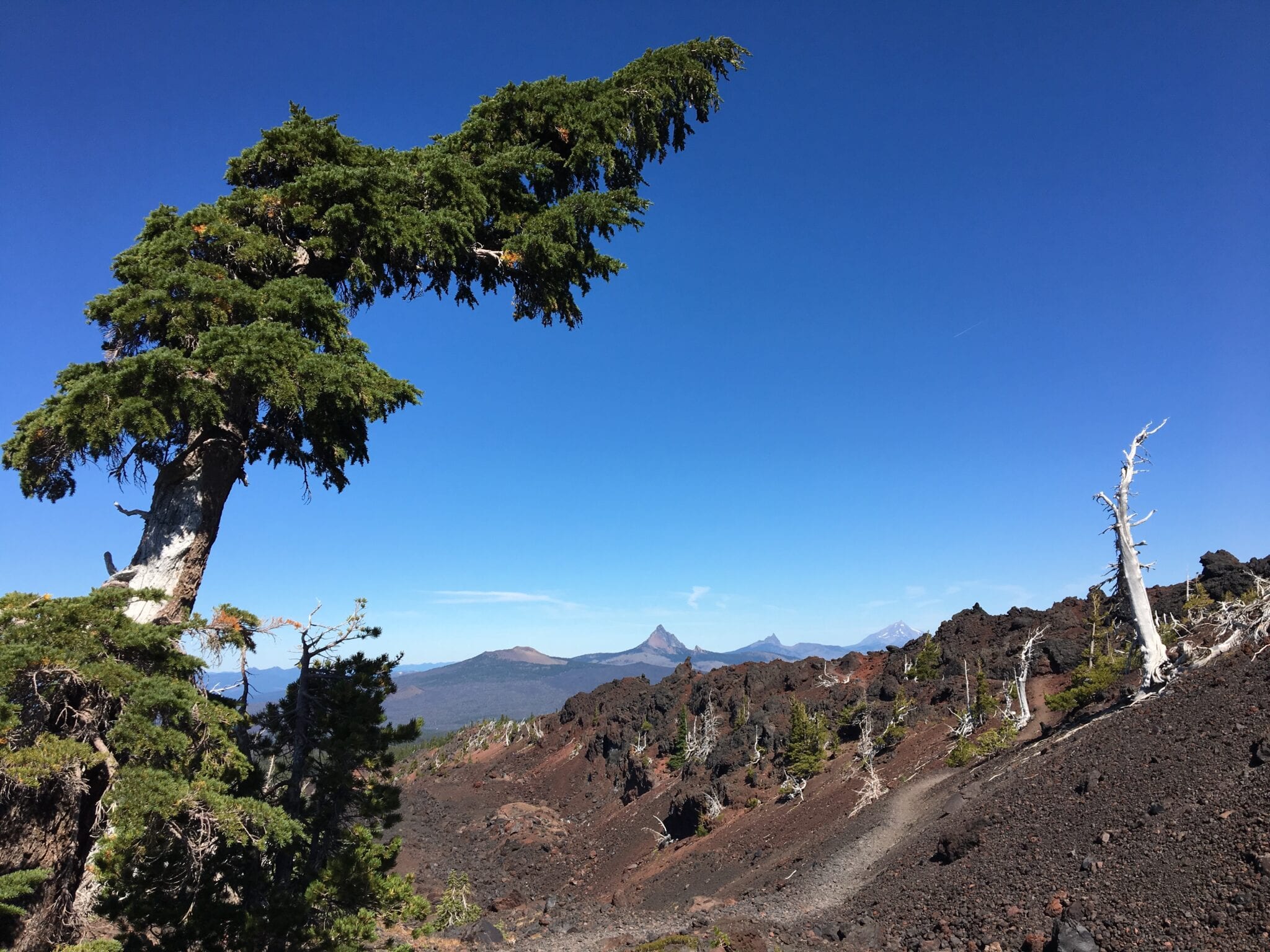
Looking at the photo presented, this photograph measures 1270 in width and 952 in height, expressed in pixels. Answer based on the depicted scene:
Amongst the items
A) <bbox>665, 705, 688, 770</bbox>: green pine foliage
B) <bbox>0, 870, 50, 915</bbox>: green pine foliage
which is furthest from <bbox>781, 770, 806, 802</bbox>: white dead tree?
<bbox>0, 870, 50, 915</bbox>: green pine foliage

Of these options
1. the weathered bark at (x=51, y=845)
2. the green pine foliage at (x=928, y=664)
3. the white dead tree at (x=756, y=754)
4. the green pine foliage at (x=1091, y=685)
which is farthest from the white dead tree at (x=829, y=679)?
the weathered bark at (x=51, y=845)

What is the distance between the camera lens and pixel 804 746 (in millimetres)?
24766

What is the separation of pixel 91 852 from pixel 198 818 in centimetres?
62

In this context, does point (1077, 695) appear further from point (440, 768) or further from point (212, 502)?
point (440, 768)

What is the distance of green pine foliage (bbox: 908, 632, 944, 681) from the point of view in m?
28.9

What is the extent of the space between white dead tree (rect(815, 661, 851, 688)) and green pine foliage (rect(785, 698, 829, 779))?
6.10 meters

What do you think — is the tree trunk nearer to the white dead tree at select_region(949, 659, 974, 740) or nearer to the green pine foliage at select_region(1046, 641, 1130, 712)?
the green pine foliage at select_region(1046, 641, 1130, 712)

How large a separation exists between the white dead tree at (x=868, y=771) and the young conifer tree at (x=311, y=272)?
17661mm

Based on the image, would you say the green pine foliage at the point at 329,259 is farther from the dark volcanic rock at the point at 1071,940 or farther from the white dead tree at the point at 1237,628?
the white dead tree at the point at 1237,628

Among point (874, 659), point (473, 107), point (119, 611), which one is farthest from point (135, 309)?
point (874, 659)

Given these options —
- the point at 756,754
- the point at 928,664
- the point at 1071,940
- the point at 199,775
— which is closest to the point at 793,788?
the point at 756,754

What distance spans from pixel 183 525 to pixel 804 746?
81.3 ft

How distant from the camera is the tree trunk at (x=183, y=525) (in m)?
A: 4.48

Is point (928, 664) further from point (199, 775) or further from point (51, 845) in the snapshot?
point (51, 845)
